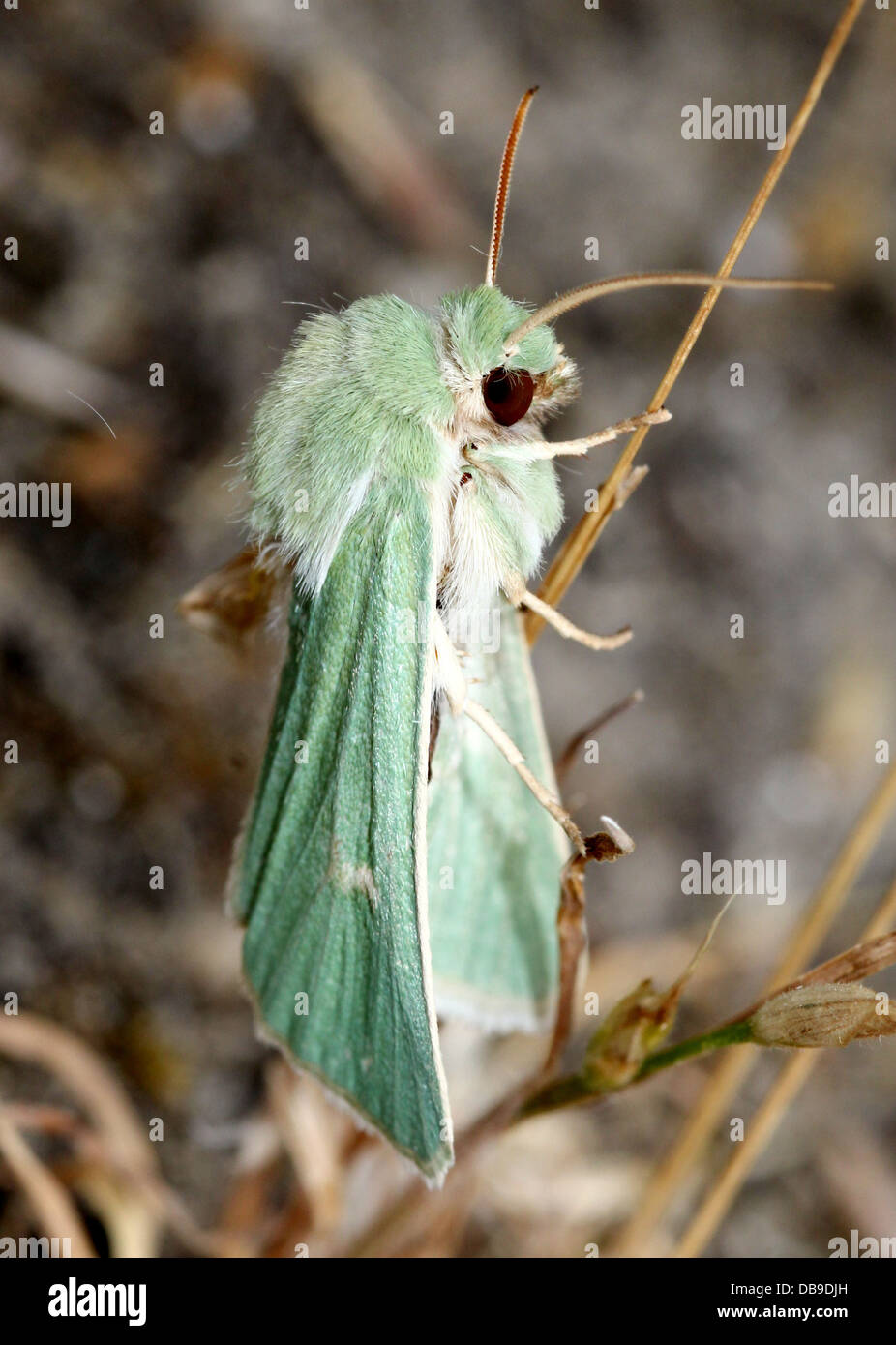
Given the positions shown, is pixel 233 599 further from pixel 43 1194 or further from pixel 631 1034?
pixel 43 1194

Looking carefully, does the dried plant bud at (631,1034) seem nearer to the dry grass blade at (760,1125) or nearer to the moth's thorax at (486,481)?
the dry grass blade at (760,1125)

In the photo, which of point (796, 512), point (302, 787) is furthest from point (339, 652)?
point (796, 512)

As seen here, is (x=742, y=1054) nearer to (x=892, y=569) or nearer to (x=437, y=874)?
(x=437, y=874)

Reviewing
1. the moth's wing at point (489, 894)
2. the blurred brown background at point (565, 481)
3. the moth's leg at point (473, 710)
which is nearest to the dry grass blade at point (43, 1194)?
the blurred brown background at point (565, 481)

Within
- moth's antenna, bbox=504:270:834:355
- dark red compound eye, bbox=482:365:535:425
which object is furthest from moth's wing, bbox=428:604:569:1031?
moth's antenna, bbox=504:270:834:355

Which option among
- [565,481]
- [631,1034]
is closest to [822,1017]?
[631,1034]

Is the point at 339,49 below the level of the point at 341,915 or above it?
above
